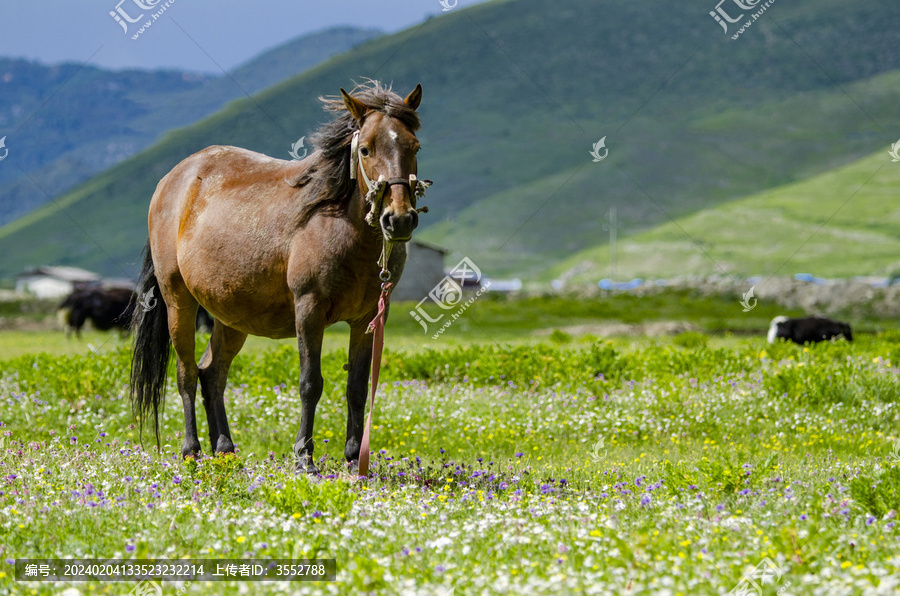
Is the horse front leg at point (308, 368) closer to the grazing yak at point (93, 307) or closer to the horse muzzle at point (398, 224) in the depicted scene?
the horse muzzle at point (398, 224)

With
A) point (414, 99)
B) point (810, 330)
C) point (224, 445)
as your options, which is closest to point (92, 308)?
point (810, 330)

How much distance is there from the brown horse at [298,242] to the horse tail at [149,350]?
0.43 meters

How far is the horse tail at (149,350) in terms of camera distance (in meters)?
10.3

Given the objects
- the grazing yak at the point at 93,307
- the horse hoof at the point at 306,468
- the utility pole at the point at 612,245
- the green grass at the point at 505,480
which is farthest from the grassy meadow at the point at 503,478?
the utility pole at the point at 612,245

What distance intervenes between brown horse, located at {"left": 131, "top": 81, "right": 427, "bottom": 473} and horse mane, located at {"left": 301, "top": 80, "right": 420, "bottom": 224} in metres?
0.01

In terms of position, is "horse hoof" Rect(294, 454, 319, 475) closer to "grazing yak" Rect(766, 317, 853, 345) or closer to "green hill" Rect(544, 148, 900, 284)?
"grazing yak" Rect(766, 317, 853, 345)

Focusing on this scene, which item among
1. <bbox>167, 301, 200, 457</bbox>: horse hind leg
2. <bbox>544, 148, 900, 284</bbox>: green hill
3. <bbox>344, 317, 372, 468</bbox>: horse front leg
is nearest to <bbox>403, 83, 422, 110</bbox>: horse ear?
<bbox>344, 317, 372, 468</bbox>: horse front leg

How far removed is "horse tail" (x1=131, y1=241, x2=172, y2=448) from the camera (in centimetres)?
1029

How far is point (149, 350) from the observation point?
10367mm

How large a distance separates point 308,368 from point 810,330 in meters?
20.2

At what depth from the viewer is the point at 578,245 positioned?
198625 millimetres

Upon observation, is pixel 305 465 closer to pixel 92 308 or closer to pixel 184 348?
pixel 184 348

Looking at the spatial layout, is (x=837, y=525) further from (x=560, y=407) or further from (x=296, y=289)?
(x=560, y=407)

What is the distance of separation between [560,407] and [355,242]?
20.1 ft
